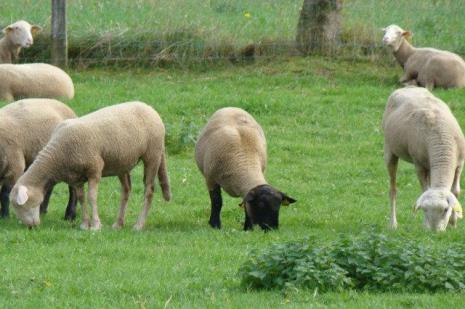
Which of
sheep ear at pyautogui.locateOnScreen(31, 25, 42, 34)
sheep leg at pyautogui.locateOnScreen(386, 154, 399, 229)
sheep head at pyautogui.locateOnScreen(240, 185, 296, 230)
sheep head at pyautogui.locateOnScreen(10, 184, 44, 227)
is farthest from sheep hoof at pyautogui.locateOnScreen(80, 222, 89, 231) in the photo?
sheep ear at pyautogui.locateOnScreen(31, 25, 42, 34)

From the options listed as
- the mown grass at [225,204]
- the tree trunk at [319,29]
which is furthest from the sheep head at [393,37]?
the tree trunk at [319,29]

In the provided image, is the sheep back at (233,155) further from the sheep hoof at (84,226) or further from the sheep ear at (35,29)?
the sheep ear at (35,29)

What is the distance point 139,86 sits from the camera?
19.2 meters

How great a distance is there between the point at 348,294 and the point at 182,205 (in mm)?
5405

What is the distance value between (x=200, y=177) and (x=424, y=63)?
6645mm

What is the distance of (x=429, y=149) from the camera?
12.2 m

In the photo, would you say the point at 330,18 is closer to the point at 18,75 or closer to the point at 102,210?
the point at 18,75

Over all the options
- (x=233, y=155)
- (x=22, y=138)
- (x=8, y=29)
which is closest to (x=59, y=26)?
(x=8, y=29)

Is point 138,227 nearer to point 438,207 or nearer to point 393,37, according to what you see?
point 438,207

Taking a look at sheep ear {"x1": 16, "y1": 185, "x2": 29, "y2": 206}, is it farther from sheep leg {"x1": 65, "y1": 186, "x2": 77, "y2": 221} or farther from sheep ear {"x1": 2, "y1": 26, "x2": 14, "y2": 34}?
sheep ear {"x1": 2, "y1": 26, "x2": 14, "y2": 34}

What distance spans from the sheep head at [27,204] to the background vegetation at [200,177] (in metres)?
0.15

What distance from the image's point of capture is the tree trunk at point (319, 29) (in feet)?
68.5

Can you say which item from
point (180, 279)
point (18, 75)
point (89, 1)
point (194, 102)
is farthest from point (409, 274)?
point (89, 1)

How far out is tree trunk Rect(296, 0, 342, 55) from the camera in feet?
68.5
